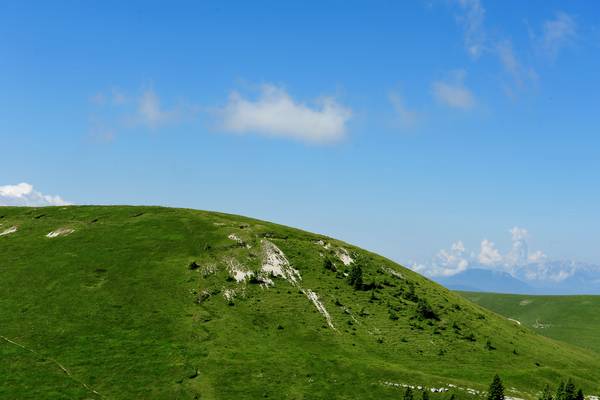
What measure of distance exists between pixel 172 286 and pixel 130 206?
166 feet

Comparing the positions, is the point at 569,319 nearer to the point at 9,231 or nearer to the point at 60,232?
the point at 60,232

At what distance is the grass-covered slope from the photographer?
6238cm

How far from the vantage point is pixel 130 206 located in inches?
5064

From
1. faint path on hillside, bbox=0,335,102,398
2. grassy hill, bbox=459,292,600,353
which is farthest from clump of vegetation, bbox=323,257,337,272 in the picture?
grassy hill, bbox=459,292,600,353

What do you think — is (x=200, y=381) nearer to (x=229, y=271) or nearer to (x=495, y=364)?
(x=229, y=271)

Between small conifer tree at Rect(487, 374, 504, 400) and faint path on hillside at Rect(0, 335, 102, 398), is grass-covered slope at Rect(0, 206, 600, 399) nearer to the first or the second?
faint path on hillside at Rect(0, 335, 102, 398)

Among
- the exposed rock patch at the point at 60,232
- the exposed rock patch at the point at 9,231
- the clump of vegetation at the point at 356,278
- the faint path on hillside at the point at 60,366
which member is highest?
the clump of vegetation at the point at 356,278

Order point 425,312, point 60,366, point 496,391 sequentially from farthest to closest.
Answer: point 425,312, point 60,366, point 496,391

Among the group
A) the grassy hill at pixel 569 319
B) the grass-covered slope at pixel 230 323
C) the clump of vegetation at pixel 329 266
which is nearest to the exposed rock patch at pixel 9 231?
the grass-covered slope at pixel 230 323

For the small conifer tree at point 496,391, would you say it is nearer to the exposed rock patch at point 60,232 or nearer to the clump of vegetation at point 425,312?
the clump of vegetation at point 425,312

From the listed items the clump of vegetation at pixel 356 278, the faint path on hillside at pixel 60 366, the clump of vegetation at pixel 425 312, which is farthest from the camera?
the clump of vegetation at pixel 356 278

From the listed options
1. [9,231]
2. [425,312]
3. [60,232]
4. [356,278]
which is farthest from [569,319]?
[9,231]

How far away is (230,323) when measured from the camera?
7662cm

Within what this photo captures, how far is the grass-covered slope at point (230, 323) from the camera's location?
205 ft
